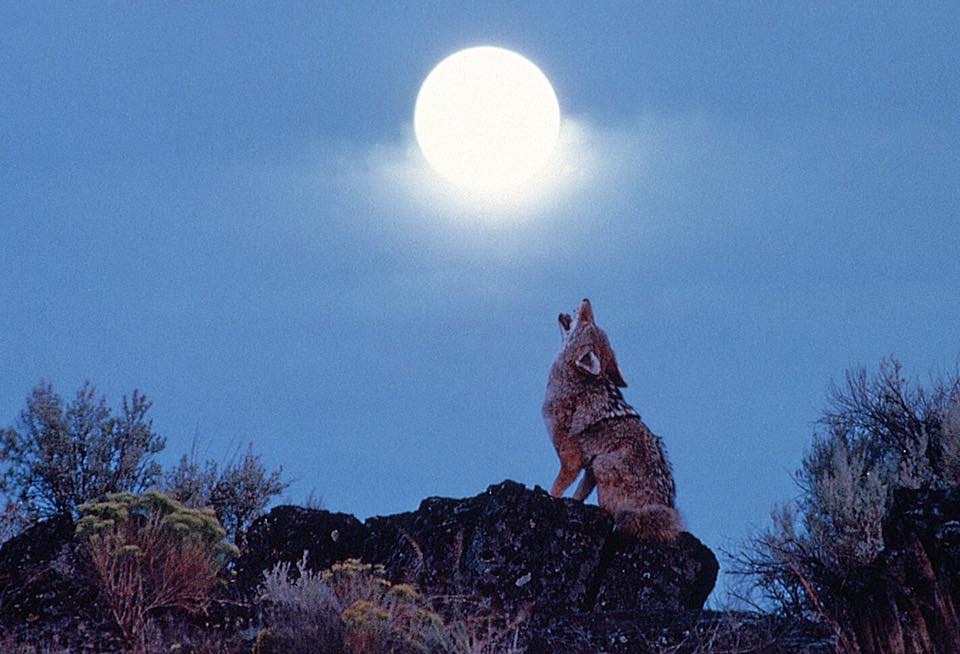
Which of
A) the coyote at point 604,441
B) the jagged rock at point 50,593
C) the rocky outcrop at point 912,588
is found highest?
the coyote at point 604,441

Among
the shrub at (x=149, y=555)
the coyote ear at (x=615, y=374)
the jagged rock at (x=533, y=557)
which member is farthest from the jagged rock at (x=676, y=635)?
the coyote ear at (x=615, y=374)

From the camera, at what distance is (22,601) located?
34.1 ft

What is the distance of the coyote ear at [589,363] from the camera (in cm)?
1209

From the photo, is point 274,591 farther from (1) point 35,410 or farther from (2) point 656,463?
(1) point 35,410

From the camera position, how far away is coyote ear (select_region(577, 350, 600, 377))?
12086 millimetres

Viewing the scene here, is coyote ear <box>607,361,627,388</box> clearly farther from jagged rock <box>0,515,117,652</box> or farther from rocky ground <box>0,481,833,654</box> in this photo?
jagged rock <box>0,515,117,652</box>

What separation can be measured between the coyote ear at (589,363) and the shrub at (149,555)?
3.55m

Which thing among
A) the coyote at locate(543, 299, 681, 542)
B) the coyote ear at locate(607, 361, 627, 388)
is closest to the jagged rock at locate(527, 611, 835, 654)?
the coyote at locate(543, 299, 681, 542)

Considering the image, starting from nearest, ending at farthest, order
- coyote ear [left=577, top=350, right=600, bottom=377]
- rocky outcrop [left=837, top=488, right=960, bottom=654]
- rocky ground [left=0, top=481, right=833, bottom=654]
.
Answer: rocky outcrop [left=837, top=488, right=960, bottom=654]
rocky ground [left=0, top=481, right=833, bottom=654]
coyote ear [left=577, top=350, right=600, bottom=377]

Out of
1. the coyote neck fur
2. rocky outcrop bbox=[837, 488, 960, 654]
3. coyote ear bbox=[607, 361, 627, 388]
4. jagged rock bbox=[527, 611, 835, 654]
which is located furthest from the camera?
coyote ear bbox=[607, 361, 627, 388]

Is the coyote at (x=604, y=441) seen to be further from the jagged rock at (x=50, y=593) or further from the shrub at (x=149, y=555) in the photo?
the jagged rock at (x=50, y=593)

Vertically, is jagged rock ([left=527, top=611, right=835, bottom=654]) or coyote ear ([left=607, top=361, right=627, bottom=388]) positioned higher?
coyote ear ([left=607, top=361, right=627, bottom=388])

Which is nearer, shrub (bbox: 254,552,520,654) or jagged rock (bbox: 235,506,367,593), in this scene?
shrub (bbox: 254,552,520,654)

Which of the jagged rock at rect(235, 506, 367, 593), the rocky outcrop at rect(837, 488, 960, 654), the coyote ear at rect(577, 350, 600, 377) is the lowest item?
the rocky outcrop at rect(837, 488, 960, 654)
